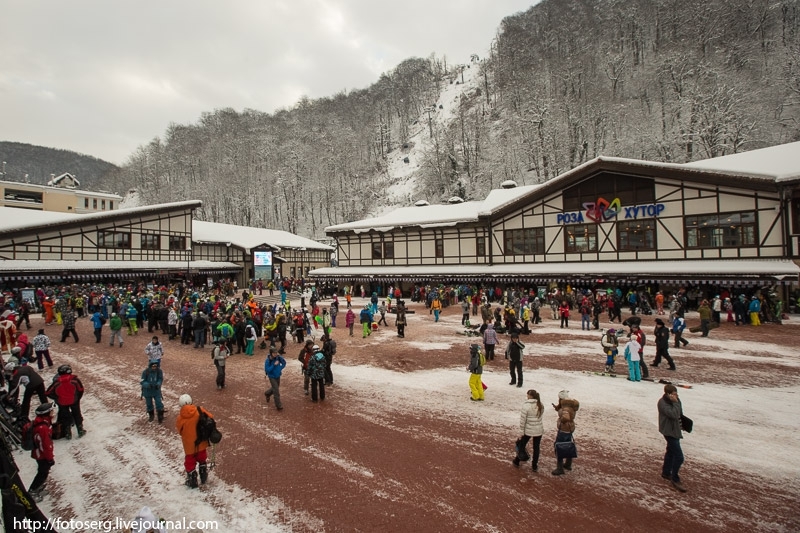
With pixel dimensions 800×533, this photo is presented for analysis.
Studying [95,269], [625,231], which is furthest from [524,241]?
[95,269]

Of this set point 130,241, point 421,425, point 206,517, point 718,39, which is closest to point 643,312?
point 421,425

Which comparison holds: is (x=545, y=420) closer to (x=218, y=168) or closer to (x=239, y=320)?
(x=239, y=320)

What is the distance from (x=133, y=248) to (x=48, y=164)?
415 ft

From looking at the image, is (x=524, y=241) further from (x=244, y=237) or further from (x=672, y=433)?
(x=244, y=237)

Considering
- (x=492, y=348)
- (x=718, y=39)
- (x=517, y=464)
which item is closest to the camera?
(x=517, y=464)

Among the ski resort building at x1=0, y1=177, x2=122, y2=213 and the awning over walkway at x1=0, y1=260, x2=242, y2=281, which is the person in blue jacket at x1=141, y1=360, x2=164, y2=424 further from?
the ski resort building at x1=0, y1=177, x2=122, y2=213

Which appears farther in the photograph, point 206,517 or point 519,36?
point 519,36

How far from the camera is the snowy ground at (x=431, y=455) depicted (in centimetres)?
548

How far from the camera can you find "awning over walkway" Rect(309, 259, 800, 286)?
21.2 metres

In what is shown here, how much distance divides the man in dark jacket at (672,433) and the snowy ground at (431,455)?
9.6 inches

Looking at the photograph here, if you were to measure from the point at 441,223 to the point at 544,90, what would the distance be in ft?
121

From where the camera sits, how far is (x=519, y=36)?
73.8 m

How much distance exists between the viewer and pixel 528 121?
5116 cm

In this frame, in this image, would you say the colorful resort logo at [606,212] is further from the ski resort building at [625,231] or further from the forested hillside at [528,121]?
the forested hillside at [528,121]
